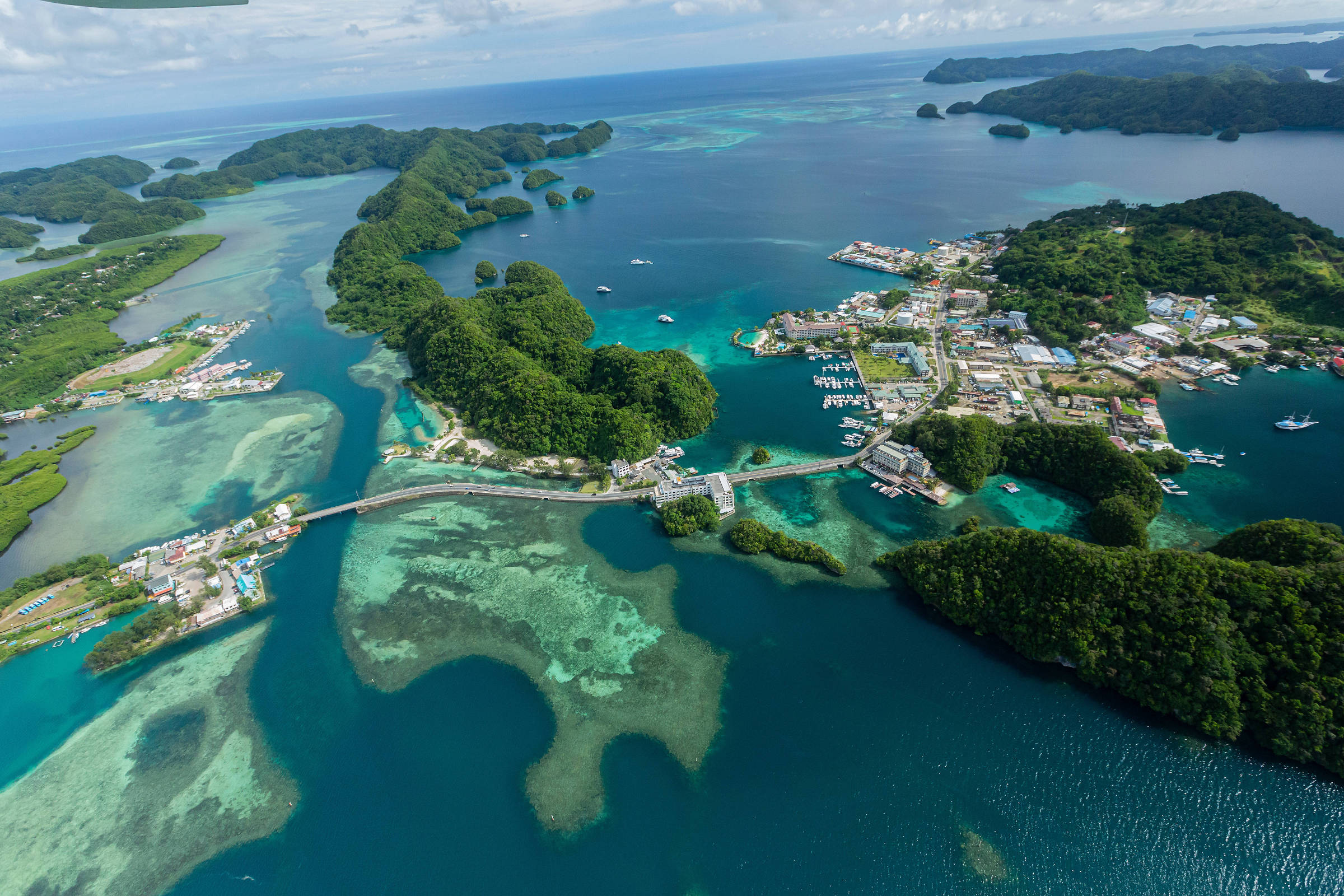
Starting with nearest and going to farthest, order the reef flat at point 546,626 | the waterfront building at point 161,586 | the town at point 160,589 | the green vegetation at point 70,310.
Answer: the reef flat at point 546,626
the town at point 160,589
the waterfront building at point 161,586
the green vegetation at point 70,310

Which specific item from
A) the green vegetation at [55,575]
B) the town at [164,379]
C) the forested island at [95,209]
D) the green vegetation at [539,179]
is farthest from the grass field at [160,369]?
the green vegetation at [539,179]

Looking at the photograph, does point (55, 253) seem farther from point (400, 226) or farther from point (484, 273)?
point (484, 273)

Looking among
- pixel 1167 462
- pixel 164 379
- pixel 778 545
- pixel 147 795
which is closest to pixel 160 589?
pixel 147 795

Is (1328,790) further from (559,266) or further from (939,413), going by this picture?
(559,266)

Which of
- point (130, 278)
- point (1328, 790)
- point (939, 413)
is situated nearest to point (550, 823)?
point (1328, 790)

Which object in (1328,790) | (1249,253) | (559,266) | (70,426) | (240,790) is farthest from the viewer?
(559,266)

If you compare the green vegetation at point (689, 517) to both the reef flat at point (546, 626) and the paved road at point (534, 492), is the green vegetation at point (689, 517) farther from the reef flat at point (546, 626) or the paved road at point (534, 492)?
the reef flat at point (546, 626)
